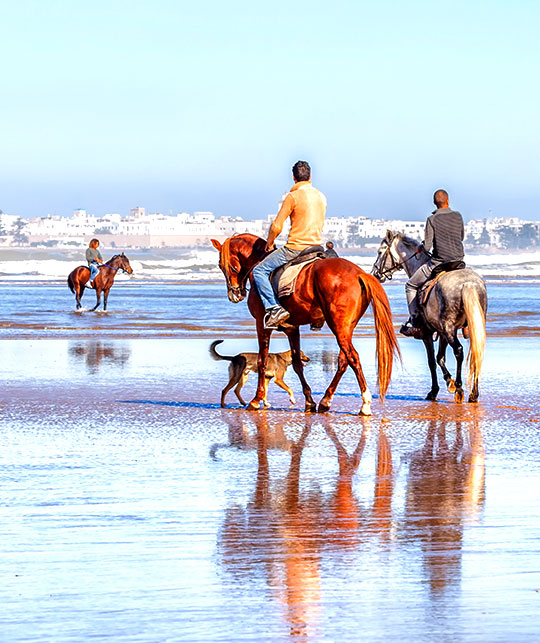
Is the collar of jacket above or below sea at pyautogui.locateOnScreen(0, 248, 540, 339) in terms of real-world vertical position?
above

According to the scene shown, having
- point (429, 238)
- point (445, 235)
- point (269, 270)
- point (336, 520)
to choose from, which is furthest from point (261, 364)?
point (336, 520)

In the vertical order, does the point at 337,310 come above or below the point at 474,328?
above

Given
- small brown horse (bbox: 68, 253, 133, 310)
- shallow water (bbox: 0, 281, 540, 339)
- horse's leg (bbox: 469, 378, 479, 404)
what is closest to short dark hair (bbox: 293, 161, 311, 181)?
horse's leg (bbox: 469, 378, 479, 404)

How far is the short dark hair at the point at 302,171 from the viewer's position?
34.6ft

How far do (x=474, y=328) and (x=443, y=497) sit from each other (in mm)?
4469

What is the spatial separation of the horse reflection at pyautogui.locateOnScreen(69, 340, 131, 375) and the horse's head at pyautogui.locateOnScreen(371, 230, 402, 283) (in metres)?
3.80

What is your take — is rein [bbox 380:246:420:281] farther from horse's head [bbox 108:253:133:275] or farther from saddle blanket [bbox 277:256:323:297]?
horse's head [bbox 108:253:133:275]

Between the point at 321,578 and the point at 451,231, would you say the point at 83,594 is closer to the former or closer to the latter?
the point at 321,578

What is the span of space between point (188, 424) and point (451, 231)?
11.9 ft

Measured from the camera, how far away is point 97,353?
55.4 feet

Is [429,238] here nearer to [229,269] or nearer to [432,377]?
[432,377]

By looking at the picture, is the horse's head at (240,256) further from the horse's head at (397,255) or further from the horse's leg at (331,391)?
the horse's head at (397,255)

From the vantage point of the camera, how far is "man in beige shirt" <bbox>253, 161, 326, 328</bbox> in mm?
10453

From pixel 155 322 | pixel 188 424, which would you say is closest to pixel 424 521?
pixel 188 424
